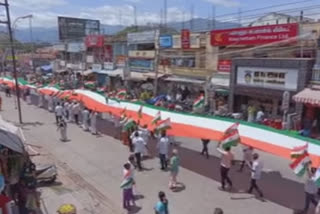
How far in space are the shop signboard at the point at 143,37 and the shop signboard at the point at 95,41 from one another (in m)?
6.79

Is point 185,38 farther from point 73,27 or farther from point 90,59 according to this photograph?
point 73,27

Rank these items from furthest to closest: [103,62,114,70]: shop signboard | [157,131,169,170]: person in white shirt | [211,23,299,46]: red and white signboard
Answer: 1. [103,62,114,70]: shop signboard
2. [211,23,299,46]: red and white signboard
3. [157,131,169,170]: person in white shirt

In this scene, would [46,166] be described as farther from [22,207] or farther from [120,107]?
[120,107]

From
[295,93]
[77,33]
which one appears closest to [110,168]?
[295,93]

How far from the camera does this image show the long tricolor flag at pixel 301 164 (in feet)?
31.3

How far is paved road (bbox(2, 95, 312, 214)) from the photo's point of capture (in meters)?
10.9

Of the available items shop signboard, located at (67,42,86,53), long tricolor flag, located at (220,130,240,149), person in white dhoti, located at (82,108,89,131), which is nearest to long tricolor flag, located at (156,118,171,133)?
long tricolor flag, located at (220,130,240,149)

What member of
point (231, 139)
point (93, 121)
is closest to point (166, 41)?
point (93, 121)

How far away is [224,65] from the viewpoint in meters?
25.9

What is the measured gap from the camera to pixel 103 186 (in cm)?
1269

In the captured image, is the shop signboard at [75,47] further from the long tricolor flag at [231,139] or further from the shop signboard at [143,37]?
the long tricolor flag at [231,139]

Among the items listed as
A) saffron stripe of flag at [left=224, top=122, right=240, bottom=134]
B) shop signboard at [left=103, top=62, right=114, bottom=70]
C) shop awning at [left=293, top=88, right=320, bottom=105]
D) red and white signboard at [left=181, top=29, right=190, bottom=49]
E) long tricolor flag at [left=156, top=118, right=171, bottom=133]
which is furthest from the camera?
shop signboard at [left=103, top=62, right=114, bottom=70]

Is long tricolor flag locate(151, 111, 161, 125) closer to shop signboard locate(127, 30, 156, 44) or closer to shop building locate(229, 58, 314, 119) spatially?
shop building locate(229, 58, 314, 119)

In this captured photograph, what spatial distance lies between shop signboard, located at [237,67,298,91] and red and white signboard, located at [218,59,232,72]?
1.84 meters
